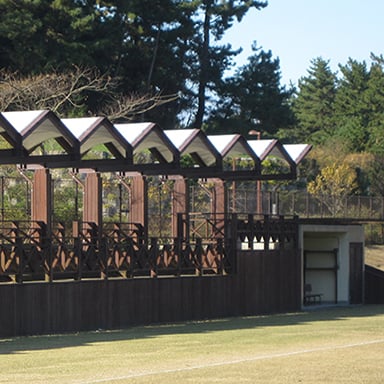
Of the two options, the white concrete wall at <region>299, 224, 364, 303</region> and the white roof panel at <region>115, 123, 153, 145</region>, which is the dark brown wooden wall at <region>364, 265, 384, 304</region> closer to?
the white concrete wall at <region>299, 224, 364, 303</region>

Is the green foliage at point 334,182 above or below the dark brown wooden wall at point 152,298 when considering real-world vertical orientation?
above

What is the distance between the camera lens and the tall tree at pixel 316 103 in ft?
320

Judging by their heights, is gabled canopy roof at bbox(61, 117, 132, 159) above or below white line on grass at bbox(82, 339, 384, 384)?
above

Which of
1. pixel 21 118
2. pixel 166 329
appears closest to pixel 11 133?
pixel 21 118

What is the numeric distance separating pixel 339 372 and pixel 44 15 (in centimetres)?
3612

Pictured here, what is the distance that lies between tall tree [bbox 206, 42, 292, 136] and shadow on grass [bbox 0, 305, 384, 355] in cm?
2538

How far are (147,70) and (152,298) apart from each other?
1096 inches

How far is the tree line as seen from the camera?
1847 inches

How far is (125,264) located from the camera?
1079 inches

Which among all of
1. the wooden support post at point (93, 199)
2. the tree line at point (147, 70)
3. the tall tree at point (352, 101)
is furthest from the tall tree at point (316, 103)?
the wooden support post at point (93, 199)

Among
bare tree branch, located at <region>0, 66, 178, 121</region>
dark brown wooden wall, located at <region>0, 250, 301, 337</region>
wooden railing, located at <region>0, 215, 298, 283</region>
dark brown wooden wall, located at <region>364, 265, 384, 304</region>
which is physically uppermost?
bare tree branch, located at <region>0, 66, 178, 121</region>

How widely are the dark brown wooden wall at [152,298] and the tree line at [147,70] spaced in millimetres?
13287

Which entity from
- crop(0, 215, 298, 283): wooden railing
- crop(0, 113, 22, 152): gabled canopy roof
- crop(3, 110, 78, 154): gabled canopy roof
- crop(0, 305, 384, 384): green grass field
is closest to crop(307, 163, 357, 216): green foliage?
crop(0, 215, 298, 283): wooden railing

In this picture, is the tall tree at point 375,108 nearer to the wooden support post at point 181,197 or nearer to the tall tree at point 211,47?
the tall tree at point 211,47
